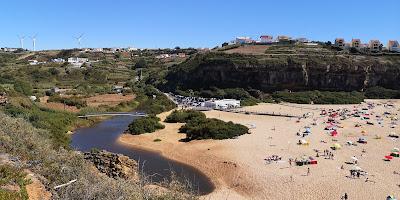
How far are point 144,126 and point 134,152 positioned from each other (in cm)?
1193

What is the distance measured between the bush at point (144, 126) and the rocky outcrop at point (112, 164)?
891 inches

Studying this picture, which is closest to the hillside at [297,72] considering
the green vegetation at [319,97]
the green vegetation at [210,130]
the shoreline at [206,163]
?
the green vegetation at [319,97]

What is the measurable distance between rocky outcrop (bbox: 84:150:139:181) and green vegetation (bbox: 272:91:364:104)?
64822 mm

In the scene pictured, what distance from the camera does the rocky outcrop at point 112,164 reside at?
1292 inches

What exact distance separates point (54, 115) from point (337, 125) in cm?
4185

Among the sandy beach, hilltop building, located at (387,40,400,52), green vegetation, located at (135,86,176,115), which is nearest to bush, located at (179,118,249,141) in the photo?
the sandy beach

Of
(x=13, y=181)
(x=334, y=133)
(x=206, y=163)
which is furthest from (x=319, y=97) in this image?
(x=13, y=181)

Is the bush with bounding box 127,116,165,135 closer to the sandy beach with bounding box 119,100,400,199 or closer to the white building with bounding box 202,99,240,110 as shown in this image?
the sandy beach with bounding box 119,100,400,199

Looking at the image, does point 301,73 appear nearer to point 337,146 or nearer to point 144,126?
point 144,126

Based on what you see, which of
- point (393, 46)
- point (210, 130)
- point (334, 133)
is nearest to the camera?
point (210, 130)

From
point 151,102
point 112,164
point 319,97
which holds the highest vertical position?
point 112,164

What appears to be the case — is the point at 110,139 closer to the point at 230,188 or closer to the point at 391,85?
the point at 230,188

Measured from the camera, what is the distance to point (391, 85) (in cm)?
11131

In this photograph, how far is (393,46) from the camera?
14950 cm
